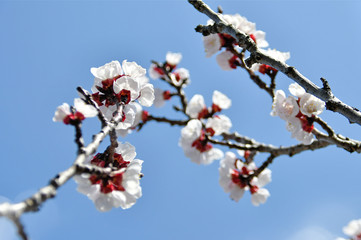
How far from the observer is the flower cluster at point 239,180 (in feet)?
10.7

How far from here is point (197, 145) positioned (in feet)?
9.81

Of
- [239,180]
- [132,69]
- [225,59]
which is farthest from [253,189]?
[132,69]

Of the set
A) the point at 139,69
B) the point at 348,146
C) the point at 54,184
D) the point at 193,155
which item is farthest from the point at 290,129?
the point at 54,184

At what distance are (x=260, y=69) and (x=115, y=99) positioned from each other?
198 cm

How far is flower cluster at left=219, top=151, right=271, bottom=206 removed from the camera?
3.26 meters

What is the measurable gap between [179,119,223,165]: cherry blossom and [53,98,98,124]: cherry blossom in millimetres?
1301

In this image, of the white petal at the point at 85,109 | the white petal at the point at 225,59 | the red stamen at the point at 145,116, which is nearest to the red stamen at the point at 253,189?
the white petal at the point at 225,59

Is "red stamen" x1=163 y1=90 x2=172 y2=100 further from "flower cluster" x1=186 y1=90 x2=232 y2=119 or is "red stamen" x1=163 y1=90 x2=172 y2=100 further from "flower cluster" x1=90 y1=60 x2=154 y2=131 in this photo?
"flower cluster" x1=90 y1=60 x2=154 y2=131

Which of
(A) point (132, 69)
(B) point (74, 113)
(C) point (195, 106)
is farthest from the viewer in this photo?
(C) point (195, 106)

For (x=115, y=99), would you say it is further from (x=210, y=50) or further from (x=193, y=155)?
(x=210, y=50)

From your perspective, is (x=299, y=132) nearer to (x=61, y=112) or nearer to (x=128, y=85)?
(x=128, y=85)

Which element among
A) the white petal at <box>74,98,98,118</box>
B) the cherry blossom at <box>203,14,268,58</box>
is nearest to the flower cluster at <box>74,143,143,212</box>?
the white petal at <box>74,98,98,118</box>

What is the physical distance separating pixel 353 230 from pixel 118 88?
2.43m

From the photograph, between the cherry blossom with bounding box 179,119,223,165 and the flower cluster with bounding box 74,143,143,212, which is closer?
the flower cluster with bounding box 74,143,143,212
